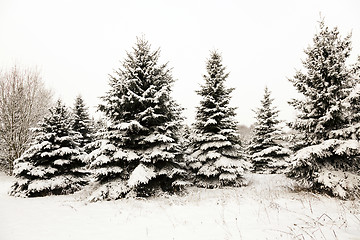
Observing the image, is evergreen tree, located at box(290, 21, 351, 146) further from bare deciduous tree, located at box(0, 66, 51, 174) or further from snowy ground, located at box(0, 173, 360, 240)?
bare deciduous tree, located at box(0, 66, 51, 174)

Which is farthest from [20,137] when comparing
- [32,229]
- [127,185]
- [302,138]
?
[302,138]

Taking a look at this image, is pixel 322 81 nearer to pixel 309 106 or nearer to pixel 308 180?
pixel 309 106

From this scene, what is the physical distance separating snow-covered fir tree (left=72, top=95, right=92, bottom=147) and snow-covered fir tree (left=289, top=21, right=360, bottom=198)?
2019 centimetres

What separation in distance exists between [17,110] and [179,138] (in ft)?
65.0

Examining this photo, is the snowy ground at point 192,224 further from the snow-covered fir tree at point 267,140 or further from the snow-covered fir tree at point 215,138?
the snow-covered fir tree at point 267,140

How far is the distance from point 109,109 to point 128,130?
64.0 inches

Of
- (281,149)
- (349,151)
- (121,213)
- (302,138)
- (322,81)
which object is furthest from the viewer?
(281,149)

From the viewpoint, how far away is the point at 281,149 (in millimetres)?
18781

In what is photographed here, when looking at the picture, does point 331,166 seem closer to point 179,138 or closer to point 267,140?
point 179,138

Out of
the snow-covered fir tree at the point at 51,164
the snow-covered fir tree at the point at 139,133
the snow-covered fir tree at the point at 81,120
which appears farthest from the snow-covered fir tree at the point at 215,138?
the snow-covered fir tree at the point at 81,120

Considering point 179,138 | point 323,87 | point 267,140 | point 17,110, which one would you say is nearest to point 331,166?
point 323,87

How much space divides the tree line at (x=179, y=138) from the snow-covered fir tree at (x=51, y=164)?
0.20 ft

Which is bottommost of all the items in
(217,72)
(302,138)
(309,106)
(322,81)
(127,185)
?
(127,185)

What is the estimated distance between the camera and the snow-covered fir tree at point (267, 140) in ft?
62.3
